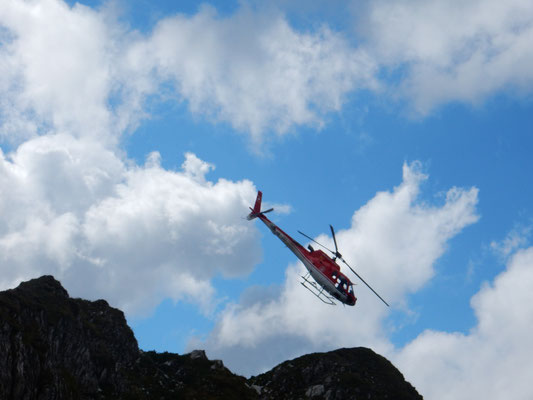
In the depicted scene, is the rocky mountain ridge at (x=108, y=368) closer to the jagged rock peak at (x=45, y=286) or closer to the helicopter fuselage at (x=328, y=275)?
the jagged rock peak at (x=45, y=286)

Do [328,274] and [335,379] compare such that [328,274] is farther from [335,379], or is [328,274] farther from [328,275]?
[335,379]

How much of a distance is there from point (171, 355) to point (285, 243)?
169 feet

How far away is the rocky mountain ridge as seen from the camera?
81.6m

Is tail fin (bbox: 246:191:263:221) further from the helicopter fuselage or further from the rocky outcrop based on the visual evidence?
the rocky outcrop

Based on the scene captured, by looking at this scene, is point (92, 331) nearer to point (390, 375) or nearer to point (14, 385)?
point (14, 385)

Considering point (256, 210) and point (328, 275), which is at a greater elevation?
point (256, 210)

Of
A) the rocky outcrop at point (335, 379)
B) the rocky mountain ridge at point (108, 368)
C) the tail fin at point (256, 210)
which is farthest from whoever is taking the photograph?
the rocky outcrop at point (335, 379)

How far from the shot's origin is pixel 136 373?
110m

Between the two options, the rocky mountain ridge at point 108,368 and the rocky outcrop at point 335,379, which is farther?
the rocky outcrop at point 335,379

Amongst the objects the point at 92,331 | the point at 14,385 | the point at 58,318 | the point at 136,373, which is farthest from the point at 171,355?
the point at 14,385

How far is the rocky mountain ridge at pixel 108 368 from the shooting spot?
81562mm

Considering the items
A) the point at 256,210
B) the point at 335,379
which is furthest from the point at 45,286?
the point at 335,379

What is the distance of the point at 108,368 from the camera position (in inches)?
3984

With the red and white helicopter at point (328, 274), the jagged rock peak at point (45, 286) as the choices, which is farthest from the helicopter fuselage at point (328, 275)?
the jagged rock peak at point (45, 286)
